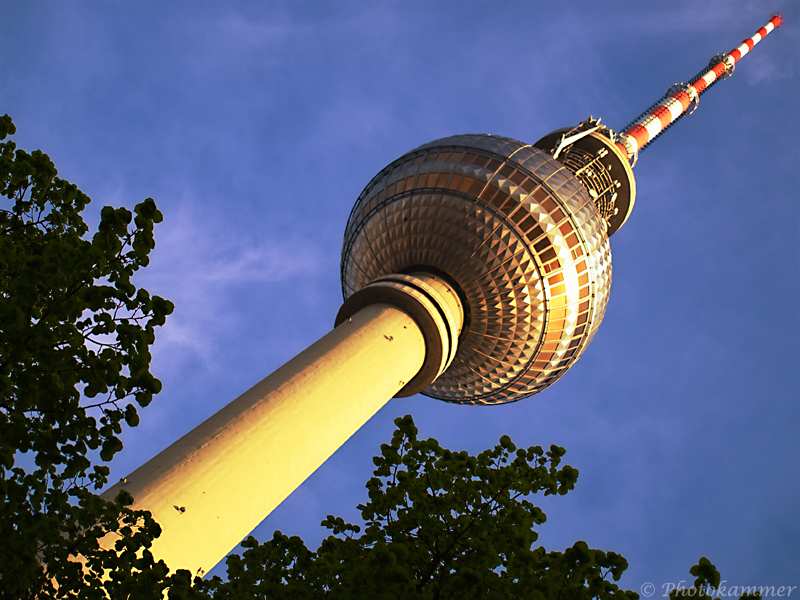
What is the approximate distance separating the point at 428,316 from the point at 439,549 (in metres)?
14.5

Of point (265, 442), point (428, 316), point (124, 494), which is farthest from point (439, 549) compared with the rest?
point (428, 316)

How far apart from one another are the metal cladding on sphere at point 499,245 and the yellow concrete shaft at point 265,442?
481cm

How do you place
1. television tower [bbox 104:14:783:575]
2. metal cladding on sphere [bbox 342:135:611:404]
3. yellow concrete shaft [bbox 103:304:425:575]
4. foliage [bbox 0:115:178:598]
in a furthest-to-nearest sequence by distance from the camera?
metal cladding on sphere [bbox 342:135:611:404] < television tower [bbox 104:14:783:575] < yellow concrete shaft [bbox 103:304:425:575] < foliage [bbox 0:115:178:598]

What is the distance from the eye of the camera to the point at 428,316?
22.1 metres

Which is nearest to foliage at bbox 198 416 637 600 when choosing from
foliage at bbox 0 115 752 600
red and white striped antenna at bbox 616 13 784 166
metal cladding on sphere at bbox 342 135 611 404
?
foliage at bbox 0 115 752 600

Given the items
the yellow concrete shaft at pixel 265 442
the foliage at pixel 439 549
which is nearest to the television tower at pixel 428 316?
the yellow concrete shaft at pixel 265 442

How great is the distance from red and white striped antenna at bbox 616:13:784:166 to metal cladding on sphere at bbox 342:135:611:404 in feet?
39.8

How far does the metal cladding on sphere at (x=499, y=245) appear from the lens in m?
23.7

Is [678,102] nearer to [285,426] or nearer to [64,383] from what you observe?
[285,426]

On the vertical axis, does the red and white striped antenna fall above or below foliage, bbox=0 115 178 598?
above

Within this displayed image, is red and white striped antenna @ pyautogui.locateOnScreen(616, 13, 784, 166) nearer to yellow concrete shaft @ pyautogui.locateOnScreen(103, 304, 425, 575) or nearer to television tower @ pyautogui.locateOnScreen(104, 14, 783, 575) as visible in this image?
television tower @ pyautogui.locateOnScreen(104, 14, 783, 575)

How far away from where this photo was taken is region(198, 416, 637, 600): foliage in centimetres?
688

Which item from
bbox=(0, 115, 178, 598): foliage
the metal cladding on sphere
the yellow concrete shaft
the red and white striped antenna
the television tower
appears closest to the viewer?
bbox=(0, 115, 178, 598): foliage

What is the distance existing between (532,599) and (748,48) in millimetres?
70169
